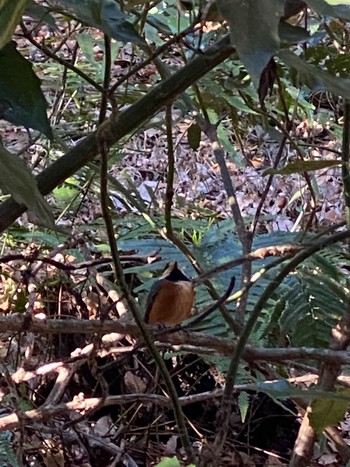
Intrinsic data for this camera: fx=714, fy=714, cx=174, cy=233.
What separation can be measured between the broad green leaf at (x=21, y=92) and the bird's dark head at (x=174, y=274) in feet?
1.69

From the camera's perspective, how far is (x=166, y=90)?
615 mm

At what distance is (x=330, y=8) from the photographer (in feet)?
1.42

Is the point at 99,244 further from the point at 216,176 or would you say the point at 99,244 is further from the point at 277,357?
the point at 216,176

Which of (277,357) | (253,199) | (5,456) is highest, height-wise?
(253,199)

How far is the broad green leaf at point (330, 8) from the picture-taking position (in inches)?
16.5

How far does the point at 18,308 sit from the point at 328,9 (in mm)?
1268

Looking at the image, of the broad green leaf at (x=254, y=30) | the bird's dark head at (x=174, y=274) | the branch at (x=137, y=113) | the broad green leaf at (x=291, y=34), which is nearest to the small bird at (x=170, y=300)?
the bird's dark head at (x=174, y=274)

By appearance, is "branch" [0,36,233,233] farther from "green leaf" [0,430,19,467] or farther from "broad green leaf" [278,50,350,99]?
"green leaf" [0,430,19,467]

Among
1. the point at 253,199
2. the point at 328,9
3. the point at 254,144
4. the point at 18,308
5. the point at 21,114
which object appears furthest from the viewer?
the point at 254,144

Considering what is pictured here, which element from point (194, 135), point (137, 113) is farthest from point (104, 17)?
point (194, 135)

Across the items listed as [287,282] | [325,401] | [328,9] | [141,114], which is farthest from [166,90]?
[287,282]

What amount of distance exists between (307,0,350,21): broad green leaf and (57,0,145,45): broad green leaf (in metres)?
0.18

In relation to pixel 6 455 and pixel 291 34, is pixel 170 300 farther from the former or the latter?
pixel 291 34

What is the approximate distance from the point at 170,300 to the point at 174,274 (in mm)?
61
